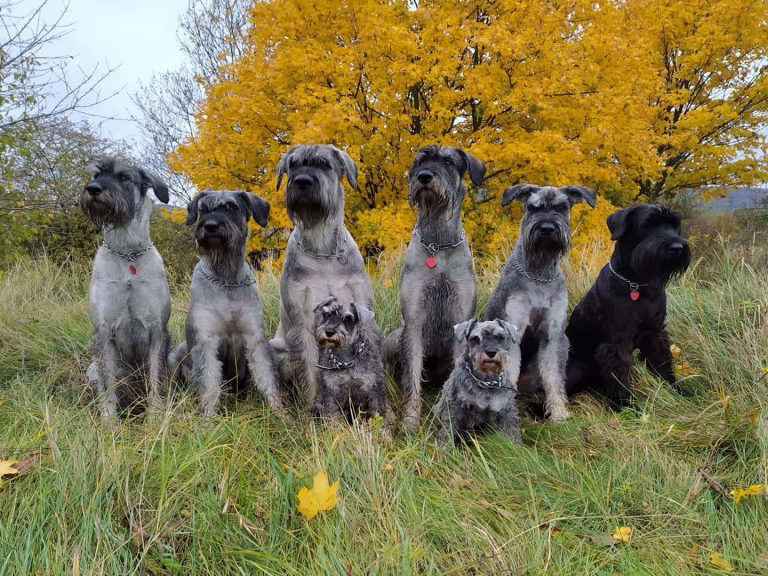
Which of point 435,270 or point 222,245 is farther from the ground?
point 222,245

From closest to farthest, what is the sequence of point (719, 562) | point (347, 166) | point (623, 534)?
point (719, 562) → point (623, 534) → point (347, 166)

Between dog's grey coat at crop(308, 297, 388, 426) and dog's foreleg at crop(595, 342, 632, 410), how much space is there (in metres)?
1.77

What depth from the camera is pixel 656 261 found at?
12.4 feet

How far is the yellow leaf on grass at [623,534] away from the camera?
7.84 feet

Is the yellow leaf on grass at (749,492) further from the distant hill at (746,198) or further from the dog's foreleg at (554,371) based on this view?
the distant hill at (746,198)

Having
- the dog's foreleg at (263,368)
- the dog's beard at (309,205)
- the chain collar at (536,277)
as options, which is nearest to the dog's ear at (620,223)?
the chain collar at (536,277)

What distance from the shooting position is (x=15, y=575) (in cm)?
196

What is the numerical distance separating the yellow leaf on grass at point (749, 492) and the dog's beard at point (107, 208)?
4.28 meters

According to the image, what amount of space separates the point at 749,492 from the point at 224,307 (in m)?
3.49

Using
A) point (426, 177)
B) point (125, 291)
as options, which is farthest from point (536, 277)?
point (125, 291)

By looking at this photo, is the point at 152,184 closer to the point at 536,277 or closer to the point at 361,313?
the point at 361,313

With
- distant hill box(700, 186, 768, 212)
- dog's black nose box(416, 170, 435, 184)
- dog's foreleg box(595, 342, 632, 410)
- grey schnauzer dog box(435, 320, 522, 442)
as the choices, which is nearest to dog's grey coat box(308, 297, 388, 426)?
grey schnauzer dog box(435, 320, 522, 442)

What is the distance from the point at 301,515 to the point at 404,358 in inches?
77.2

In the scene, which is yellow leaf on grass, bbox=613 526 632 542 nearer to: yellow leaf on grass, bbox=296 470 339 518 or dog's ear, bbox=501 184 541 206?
yellow leaf on grass, bbox=296 470 339 518
